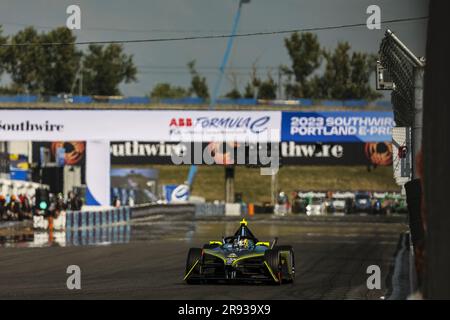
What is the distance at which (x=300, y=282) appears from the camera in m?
18.5

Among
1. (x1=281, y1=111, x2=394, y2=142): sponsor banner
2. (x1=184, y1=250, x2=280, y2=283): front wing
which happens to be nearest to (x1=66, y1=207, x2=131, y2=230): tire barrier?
(x1=281, y1=111, x2=394, y2=142): sponsor banner

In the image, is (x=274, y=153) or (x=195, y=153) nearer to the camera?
(x=274, y=153)

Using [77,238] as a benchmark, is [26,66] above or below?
above

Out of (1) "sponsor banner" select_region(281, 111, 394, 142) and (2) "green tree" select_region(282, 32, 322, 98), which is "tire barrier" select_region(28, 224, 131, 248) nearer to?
(1) "sponsor banner" select_region(281, 111, 394, 142)

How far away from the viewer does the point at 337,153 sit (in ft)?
222

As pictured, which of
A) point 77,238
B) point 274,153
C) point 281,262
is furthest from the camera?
point 274,153

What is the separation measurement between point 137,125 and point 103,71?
177 feet

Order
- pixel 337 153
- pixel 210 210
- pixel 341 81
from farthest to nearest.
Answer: pixel 341 81, pixel 210 210, pixel 337 153

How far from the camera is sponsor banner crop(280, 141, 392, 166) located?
66.6m

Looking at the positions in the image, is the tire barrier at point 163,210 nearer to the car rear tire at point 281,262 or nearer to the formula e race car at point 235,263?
the car rear tire at point 281,262

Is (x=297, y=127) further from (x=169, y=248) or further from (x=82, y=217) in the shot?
(x=169, y=248)

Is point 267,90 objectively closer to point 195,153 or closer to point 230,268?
point 195,153

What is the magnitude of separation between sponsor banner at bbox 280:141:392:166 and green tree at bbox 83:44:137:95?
42.6 meters

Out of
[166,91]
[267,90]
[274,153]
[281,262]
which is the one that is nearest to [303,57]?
[267,90]
